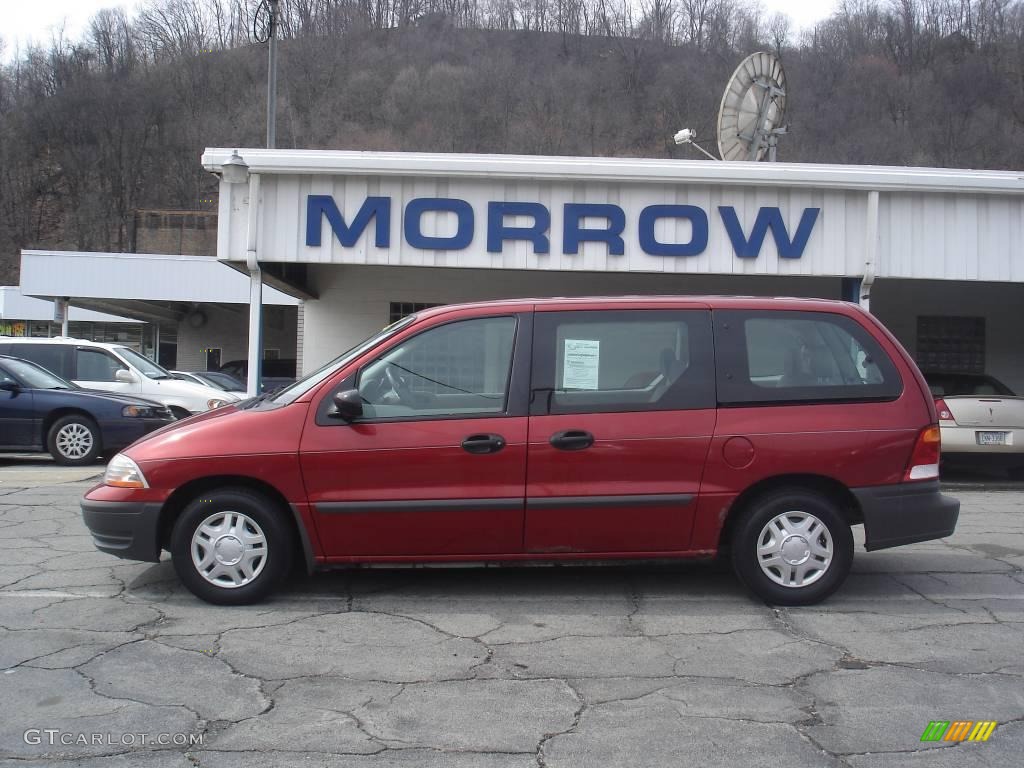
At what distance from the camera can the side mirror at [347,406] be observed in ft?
16.9

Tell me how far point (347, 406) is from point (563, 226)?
7.48 m

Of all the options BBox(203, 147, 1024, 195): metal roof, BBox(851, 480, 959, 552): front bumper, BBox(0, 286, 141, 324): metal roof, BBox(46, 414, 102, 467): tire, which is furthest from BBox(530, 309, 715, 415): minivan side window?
BBox(0, 286, 141, 324): metal roof

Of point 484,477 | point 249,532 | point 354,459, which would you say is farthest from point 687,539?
point 249,532

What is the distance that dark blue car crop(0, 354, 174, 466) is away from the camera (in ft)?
40.0

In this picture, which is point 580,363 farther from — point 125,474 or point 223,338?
point 223,338

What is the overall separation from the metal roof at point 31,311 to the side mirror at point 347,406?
31938 mm

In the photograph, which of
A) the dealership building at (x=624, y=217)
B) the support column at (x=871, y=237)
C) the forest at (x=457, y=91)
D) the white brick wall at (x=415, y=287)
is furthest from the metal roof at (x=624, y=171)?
the forest at (x=457, y=91)

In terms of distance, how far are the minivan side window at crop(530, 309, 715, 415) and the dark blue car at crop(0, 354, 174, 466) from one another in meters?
8.70

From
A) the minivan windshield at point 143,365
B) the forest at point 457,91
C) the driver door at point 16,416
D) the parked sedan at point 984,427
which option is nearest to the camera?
the parked sedan at point 984,427

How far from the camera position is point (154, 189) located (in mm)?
63406

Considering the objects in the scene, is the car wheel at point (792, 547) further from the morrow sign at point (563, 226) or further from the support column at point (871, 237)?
the support column at point (871, 237)

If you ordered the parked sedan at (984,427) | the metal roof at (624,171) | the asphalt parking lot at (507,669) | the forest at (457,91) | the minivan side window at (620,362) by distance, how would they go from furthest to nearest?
the forest at (457,91) → the metal roof at (624,171) → the parked sedan at (984,427) → the minivan side window at (620,362) → the asphalt parking lot at (507,669)

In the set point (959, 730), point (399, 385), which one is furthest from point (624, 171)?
point (959, 730)

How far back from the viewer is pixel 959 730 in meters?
3.78
